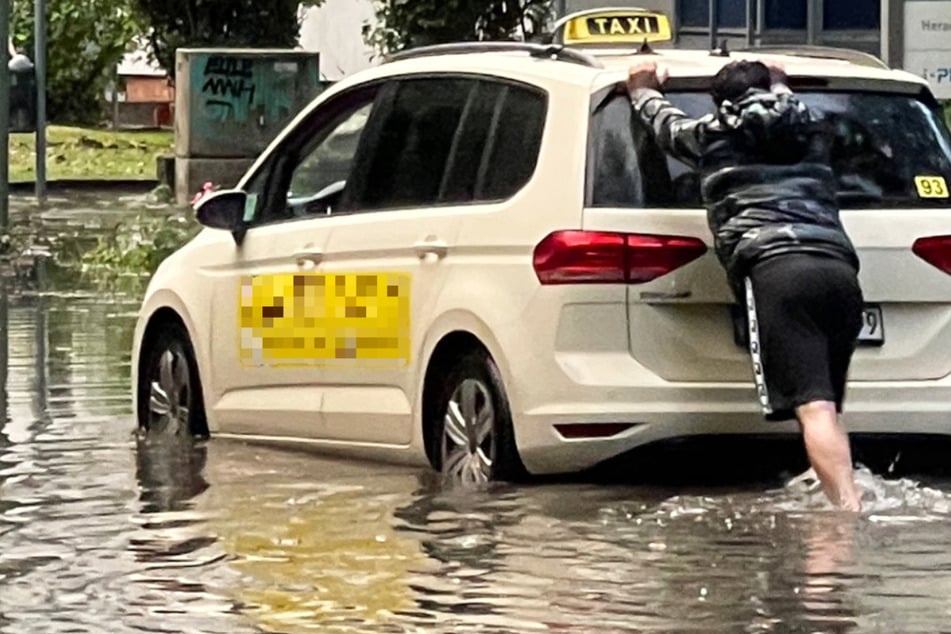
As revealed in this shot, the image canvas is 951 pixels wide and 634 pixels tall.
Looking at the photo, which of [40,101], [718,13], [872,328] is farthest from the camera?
[718,13]

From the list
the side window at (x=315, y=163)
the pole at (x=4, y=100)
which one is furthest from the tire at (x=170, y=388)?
the pole at (x=4, y=100)

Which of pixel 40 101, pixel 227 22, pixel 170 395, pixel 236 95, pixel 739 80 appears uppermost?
pixel 227 22

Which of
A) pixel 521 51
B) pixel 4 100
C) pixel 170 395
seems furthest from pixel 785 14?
pixel 521 51

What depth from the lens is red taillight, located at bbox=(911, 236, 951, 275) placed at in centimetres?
895

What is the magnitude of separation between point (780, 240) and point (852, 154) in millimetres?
685

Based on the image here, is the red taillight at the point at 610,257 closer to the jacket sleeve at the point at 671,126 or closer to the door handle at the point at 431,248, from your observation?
the jacket sleeve at the point at 671,126

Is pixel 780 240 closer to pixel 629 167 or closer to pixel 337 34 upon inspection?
pixel 629 167

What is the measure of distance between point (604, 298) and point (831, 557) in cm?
126

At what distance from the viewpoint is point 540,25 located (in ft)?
94.0

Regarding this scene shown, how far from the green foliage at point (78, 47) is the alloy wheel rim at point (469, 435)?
107ft

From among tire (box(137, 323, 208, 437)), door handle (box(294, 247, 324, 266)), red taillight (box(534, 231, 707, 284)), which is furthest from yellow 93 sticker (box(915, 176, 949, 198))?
tire (box(137, 323, 208, 437))

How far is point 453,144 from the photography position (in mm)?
9625

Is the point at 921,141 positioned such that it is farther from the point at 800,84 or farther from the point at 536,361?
the point at 536,361

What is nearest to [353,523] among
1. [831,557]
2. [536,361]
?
[536,361]
